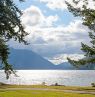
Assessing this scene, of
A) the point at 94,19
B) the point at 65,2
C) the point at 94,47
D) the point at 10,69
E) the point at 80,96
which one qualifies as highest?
the point at 65,2

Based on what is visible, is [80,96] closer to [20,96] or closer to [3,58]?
[20,96]

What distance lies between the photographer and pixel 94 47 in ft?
114

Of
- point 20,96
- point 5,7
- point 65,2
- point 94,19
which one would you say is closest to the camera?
point 5,7

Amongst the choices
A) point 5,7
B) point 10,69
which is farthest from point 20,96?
point 5,7

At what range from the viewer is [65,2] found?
35969 millimetres

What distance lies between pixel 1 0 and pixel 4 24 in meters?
1.54

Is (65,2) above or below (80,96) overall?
above

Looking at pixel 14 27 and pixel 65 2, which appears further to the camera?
pixel 65 2

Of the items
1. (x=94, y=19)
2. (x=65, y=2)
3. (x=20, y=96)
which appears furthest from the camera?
(x=20, y=96)

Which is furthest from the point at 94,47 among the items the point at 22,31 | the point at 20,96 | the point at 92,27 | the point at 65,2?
the point at 22,31

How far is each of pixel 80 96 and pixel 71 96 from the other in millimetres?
1286

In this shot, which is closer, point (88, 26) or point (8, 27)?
point (8, 27)

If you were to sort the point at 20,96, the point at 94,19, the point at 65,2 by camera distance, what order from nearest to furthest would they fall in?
1. the point at 94,19
2. the point at 65,2
3. the point at 20,96

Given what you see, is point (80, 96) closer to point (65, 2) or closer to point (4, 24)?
point (65, 2)
